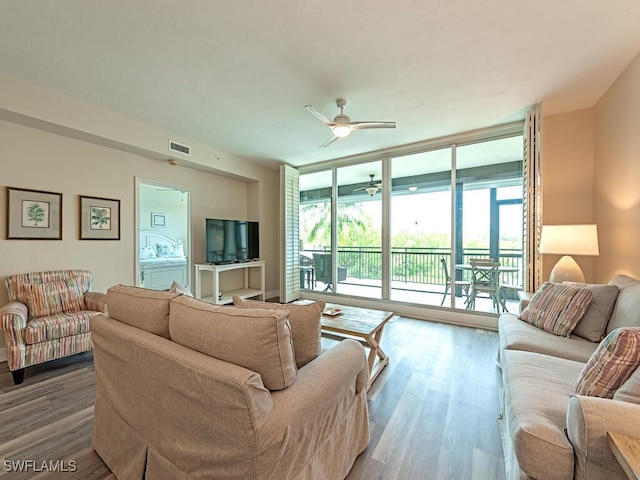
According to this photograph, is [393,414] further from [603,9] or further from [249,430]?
[603,9]

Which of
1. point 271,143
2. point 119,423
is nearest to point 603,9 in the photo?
point 271,143

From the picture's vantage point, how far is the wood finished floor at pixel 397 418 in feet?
4.64

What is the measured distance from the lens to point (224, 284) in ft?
15.9

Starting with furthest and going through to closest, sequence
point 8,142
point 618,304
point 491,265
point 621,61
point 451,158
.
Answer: point 451,158
point 491,265
point 8,142
point 621,61
point 618,304

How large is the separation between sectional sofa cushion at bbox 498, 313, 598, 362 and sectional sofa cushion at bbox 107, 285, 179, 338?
7.06 ft

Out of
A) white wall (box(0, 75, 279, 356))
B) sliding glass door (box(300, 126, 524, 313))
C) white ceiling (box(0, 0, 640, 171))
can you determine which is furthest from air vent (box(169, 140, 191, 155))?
sliding glass door (box(300, 126, 524, 313))

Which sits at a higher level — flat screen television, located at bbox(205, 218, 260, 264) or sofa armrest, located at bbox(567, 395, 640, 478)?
flat screen television, located at bbox(205, 218, 260, 264)

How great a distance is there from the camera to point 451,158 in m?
3.80

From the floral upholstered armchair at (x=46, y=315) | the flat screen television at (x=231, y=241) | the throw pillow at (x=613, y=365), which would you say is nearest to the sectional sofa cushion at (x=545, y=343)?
the throw pillow at (x=613, y=365)

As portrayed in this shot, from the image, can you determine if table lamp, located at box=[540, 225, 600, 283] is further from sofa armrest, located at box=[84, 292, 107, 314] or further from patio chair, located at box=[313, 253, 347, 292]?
sofa armrest, located at box=[84, 292, 107, 314]

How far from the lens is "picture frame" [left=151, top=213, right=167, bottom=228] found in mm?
6349

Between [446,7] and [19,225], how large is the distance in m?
4.16

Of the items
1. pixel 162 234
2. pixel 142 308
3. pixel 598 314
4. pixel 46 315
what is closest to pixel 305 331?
pixel 142 308

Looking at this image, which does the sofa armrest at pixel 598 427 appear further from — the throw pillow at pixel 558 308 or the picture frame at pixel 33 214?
the picture frame at pixel 33 214
